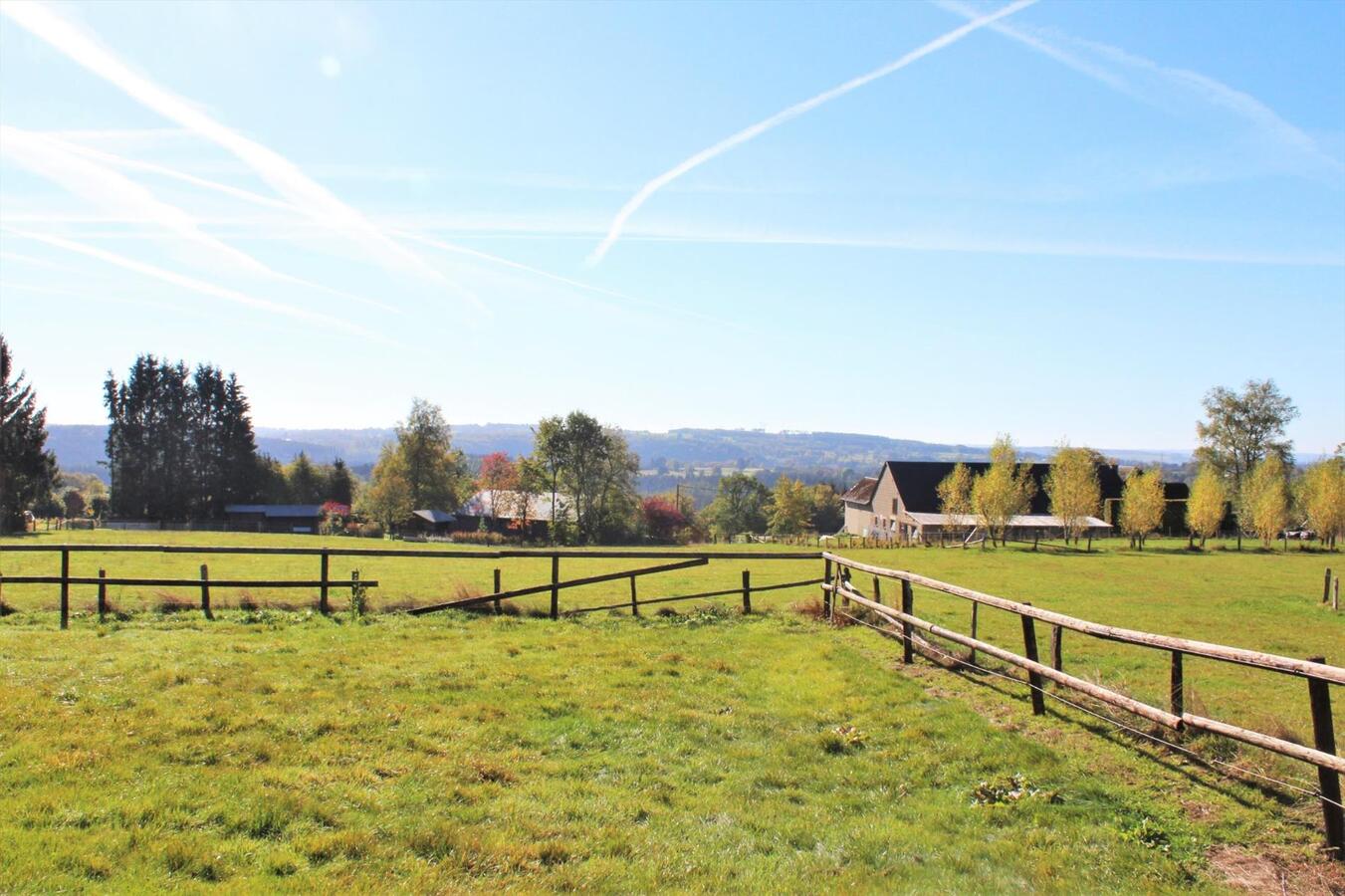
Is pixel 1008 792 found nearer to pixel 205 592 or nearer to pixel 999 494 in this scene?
pixel 205 592

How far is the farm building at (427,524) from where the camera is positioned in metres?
91.2

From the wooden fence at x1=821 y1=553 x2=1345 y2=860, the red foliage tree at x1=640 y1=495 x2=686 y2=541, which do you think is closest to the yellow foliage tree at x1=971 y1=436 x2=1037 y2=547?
the red foliage tree at x1=640 y1=495 x2=686 y2=541

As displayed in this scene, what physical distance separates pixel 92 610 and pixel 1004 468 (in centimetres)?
5667

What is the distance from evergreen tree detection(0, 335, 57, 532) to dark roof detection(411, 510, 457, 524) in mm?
33494

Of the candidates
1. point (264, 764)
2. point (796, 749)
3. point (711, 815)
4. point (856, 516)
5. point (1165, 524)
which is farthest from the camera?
point (856, 516)

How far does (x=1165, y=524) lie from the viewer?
256 ft

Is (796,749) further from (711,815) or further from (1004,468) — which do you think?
(1004,468)

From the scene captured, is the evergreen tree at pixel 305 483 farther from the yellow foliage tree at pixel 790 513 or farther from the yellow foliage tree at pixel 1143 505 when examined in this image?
the yellow foliage tree at pixel 1143 505

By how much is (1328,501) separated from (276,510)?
10121 centimetres

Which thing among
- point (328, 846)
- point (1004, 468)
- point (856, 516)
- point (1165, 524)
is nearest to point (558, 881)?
point (328, 846)

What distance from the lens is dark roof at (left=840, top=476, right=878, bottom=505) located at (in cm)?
9600

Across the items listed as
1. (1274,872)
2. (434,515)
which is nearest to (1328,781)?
(1274,872)

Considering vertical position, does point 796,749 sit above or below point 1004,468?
below

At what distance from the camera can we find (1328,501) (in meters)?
59.7
